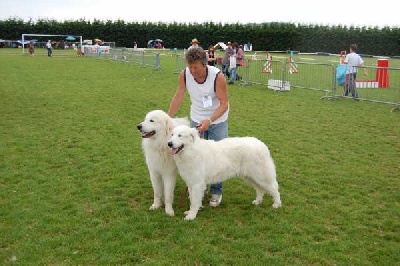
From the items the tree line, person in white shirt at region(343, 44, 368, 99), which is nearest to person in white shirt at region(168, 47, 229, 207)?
person in white shirt at region(343, 44, 368, 99)

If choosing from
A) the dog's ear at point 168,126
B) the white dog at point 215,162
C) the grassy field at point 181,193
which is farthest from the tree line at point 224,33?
the dog's ear at point 168,126

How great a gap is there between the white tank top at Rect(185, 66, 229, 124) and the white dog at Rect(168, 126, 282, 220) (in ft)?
1.51

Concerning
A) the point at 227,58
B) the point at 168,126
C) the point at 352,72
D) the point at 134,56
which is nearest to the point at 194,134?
the point at 168,126

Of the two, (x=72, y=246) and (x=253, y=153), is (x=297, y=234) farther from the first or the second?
(x=72, y=246)

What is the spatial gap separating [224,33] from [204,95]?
180 ft

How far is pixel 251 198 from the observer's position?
600 centimetres

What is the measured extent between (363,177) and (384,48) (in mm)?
55006

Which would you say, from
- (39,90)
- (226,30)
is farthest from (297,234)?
(226,30)

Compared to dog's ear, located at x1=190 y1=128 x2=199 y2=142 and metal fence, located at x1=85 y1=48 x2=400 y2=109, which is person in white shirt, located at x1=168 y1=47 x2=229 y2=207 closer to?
dog's ear, located at x1=190 y1=128 x2=199 y2=142

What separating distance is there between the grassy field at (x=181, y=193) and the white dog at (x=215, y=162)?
1.19ft

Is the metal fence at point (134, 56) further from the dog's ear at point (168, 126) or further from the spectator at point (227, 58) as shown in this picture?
the dog's ear at point (168, 126)

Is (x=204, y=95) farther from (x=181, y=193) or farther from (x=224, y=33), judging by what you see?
(x=224, y=33)

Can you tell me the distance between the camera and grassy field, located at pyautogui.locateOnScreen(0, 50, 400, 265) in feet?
14.2

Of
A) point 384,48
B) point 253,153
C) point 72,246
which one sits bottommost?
point 72,246
